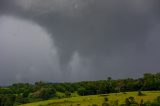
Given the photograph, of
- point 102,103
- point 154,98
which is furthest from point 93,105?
point 154,98

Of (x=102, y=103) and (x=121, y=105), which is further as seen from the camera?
(x=102, y=103)

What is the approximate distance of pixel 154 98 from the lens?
194m

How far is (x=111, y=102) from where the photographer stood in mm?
194625

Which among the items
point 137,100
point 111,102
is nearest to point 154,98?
point 137,100

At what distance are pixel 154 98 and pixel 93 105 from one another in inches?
1127

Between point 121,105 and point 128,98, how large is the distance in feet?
38.2

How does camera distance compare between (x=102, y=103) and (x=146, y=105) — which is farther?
(x=102, y=103)

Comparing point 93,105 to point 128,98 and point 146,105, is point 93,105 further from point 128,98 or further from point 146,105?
point 146,105

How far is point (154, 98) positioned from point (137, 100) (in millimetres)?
8167

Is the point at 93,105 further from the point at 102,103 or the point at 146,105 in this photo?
the point at 146,105

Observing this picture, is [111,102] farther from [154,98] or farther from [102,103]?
[154,98]

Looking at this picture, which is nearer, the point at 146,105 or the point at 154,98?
the point at 146,105

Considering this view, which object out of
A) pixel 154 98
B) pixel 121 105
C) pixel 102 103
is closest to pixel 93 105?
pixel 102 103

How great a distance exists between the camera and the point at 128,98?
194875 millimetres
